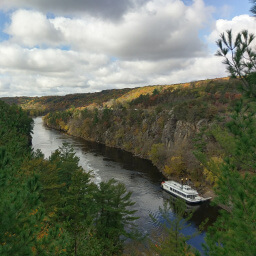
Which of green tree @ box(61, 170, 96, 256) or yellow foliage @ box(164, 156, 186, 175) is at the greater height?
green tree @ box(61, 170, 96, 256)

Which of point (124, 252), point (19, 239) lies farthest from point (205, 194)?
point (19, 239)

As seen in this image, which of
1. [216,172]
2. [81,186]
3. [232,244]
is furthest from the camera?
[81,186]

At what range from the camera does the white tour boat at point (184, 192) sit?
1299 inches

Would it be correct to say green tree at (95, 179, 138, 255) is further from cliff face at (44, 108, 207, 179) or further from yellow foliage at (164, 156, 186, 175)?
yellow foliage at (164, 156, 186, 175)

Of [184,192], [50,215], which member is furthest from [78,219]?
[184,192]

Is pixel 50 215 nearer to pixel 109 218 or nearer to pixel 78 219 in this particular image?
pixel 78 219

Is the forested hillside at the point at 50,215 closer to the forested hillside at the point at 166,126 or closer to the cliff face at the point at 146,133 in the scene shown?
the forested hillside at the point at 166,126

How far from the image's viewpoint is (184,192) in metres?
34.3

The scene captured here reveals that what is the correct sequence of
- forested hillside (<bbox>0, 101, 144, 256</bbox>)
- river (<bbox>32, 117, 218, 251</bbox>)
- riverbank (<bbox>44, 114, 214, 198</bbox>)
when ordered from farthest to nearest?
riverbank (<bbox>44, 114, 214, 198</bbox>) → river (<bbox>32, 117, 218, 251</bbox>) → forested hillside (<bbox>0, 101, 144, 256</bbox>)

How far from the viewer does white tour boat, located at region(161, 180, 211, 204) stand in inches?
1299

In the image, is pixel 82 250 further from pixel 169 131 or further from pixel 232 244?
pixel 169 131

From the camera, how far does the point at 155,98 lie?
97000 millimetres

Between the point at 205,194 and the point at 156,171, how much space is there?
1470 cm

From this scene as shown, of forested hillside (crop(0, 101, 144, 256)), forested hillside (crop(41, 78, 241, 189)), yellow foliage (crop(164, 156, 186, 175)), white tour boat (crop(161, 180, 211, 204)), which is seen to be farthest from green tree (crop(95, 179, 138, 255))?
yellow foliage (crop(164, 156, 186, 175))
